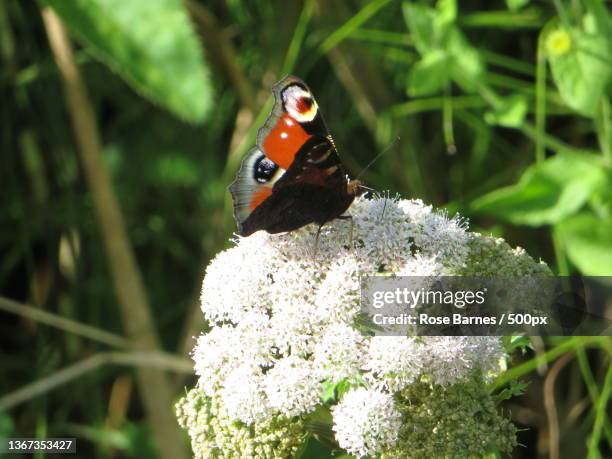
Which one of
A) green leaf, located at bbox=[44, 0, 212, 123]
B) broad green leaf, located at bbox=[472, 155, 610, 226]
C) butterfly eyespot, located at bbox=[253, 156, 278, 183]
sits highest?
broad green leaf, located at bbox=[472, 155, 610, 226]

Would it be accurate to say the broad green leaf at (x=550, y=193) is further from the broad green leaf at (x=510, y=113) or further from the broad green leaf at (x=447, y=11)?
the broad green leaf at (x=447, y=11)

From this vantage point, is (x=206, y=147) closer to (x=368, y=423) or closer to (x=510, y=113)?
(x=510, y=113)

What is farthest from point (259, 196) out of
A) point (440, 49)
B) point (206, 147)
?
point (206, 147)

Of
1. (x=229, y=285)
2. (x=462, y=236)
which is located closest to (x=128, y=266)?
(x=229, y=285)

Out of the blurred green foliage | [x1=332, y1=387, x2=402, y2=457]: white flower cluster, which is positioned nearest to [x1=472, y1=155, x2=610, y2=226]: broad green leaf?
the blurred green foliage

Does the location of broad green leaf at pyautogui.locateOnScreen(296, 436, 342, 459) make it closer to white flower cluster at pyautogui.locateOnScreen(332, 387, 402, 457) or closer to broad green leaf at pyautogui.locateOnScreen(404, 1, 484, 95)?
white flower cluster at pyautogui.locateOnScreen(332, 387, 402, 457)

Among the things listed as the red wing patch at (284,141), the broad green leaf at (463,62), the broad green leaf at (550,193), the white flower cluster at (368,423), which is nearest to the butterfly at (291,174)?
the red wing patch at (284,141)

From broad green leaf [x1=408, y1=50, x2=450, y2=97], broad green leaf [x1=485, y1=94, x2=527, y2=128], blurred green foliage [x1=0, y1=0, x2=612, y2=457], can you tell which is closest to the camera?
broad green leaf [x1=485, y1=94, x2=527, y2=128]
